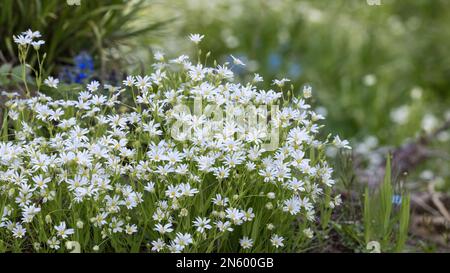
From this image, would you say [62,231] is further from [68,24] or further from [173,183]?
[68,24]

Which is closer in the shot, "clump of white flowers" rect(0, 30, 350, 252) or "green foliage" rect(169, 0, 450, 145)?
"clump of white flowers" rect(0, 30, 350, 252)

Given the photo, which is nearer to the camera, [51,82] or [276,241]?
[276,241]

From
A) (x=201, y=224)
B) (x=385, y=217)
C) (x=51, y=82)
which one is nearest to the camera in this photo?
(x=201, y=224)

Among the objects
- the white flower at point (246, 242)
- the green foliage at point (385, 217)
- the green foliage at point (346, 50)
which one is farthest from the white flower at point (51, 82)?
the green foliage at point (346, 50)

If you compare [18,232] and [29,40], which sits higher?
[29,40]

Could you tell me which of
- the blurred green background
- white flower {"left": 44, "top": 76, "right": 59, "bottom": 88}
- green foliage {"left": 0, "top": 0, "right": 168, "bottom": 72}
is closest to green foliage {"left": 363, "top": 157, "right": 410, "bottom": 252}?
white flower {"left": 44, "top": 76, "right": 59, "bottom": 88}

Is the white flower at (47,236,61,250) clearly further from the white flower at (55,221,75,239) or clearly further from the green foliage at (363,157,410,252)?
the green foliage at (363,157,410,252)

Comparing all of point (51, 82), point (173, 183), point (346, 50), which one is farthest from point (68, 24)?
point (346, 50)

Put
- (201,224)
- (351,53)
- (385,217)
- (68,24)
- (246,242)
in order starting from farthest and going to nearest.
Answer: (351,53), (68,24), (385,217), (246,242), (201,224)

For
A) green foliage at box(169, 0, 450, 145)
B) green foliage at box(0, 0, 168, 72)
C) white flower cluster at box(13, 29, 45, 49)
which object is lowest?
white flower cluster at box(13, 29, 45, 49)

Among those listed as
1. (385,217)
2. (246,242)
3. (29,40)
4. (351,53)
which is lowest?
(246,242)
